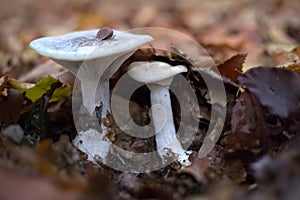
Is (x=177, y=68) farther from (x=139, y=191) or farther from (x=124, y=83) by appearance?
(x=139, y=191)

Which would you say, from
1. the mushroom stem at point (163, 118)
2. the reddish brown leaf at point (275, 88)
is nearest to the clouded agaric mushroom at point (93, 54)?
the mushroom stem at point (163, 118)

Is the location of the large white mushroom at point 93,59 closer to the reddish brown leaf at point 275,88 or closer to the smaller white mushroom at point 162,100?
the smaller white mushroom at point 162,100

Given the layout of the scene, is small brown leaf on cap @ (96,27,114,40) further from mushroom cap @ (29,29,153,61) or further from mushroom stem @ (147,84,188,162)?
mushroom stem @ (147,84,188,162)

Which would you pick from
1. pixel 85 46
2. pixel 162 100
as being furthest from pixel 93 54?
pixel 162 100

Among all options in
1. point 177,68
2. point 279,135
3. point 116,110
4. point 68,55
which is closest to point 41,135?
point 116,110

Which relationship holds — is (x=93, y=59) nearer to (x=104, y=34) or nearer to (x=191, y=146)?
(x=104, y=34)

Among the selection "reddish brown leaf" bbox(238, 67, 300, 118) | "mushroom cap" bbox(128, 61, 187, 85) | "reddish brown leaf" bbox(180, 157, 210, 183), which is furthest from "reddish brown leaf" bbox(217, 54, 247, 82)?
"reddish brown leaf" bbox(180, 157, 210, 183)
